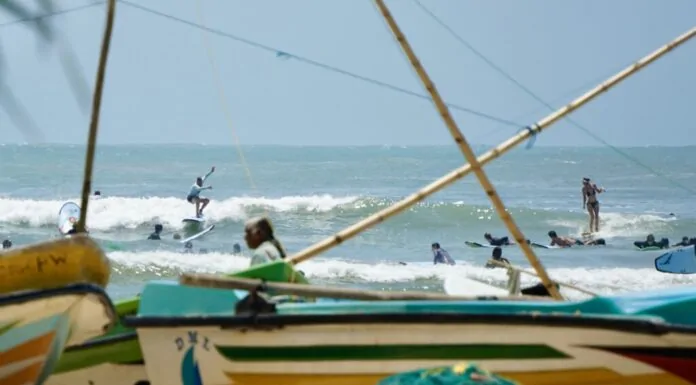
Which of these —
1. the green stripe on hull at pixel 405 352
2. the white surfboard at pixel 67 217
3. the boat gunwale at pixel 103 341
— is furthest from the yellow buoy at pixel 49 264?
the white surfboard at pixel 67 217

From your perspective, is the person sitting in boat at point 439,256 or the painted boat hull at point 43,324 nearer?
the painted boat hull at point 43,324

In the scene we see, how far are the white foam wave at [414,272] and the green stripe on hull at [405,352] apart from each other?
10943 mm

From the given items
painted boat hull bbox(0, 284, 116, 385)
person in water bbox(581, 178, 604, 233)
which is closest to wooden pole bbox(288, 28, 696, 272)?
painted boat hull bbox(0, 284, 116, 385)

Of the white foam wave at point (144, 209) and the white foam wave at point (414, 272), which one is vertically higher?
the white foam wave at point (144, 209)

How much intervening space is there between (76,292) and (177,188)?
1642 inches

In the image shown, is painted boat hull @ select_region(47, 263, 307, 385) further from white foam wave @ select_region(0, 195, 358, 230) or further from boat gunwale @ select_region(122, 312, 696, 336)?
white foam wave @ select_region(0, 195, 358, 230)

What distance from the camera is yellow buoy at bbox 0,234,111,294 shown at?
19.3 ft

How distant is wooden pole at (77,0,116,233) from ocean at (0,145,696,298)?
2.29 m

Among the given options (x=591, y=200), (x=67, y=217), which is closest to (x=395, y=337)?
(x=67, y=217)

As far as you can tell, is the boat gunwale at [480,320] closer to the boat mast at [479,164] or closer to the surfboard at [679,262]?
the boat mast at [479,164]

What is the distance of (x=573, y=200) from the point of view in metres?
41.4

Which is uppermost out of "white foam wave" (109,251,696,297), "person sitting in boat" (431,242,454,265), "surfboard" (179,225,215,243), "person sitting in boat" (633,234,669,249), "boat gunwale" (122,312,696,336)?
"person sitting in boat" (633,234,669,249)

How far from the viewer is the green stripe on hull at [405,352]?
20.0ft

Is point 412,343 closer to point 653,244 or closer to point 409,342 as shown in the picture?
point 409,342
